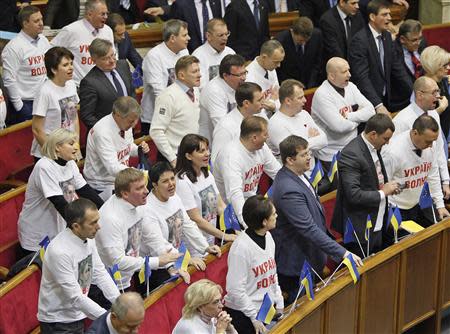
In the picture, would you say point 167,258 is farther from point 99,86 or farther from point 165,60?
Result: point 165,60

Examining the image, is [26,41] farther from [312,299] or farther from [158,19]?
[312,299]

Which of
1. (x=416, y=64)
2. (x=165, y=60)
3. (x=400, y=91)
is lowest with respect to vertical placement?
(x=400, y=91)

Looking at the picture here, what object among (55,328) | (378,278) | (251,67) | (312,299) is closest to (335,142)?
(251,67)

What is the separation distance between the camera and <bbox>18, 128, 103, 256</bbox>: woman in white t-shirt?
5.88 metres

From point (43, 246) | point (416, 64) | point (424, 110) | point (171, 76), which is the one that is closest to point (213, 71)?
point (171, 76)

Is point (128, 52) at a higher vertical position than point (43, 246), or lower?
lower

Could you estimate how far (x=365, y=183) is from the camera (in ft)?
20.7

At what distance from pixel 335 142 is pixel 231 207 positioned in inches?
70.4

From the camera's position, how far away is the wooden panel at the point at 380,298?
6078 millimetres

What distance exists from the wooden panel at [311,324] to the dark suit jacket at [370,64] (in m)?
3.12

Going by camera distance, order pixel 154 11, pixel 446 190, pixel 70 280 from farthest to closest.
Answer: pixel 154 11, pixel 446 190, pixel 70 280

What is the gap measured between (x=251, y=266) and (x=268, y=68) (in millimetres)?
2647

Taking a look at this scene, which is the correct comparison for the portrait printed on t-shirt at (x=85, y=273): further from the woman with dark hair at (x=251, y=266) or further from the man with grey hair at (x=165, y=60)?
the man with grey hair at (x=165, y=60)

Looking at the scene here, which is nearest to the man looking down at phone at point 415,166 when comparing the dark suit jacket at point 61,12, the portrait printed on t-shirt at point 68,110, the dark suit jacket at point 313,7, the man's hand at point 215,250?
the man's hand at point 215,250
